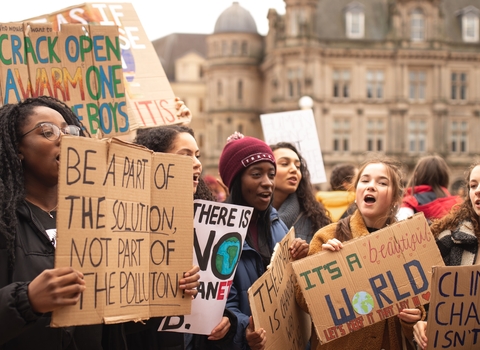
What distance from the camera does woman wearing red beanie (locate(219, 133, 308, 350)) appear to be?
489 cm

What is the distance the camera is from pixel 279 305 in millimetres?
4625

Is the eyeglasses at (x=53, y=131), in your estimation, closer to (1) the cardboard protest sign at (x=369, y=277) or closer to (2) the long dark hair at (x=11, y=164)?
(2) the long dark hair at (x=11, y=164)

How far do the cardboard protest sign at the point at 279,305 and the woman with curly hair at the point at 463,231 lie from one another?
3.34ft

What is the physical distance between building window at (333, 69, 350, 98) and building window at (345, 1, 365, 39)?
227 cm

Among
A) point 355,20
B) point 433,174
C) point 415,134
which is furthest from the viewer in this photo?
point 355,20

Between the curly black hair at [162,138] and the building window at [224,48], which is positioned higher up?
the building window at [224,48]

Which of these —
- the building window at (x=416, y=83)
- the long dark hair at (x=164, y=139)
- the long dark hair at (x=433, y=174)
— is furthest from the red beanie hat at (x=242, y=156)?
the building window at (x=416, y=83)

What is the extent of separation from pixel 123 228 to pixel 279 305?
1.40m

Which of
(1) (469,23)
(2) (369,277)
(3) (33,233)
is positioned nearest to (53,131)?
(3) (33,233)

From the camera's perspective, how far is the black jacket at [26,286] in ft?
10.8

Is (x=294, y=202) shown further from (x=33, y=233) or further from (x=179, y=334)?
(x=33, y=233)

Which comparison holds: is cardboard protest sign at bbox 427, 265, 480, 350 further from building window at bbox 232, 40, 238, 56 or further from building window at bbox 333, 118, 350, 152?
building window at bbox 232, 40, 238, 56

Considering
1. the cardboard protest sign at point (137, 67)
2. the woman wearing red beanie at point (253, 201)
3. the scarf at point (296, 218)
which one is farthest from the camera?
the scarf at point (296, 218)

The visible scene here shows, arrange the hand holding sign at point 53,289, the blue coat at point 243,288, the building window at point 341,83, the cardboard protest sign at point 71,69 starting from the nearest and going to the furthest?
the hand holding sign at point 53,289, the blue coat at point 243,288, the cardboard protest sign at point 71,69, the building window at point 341,83
